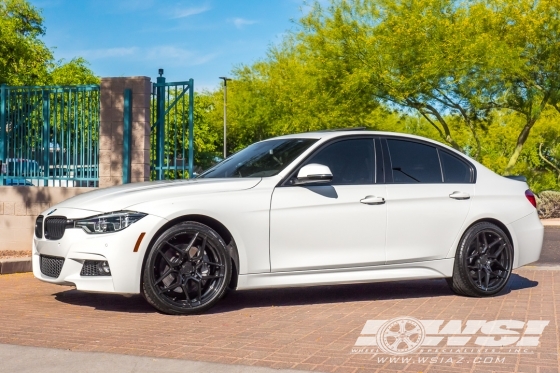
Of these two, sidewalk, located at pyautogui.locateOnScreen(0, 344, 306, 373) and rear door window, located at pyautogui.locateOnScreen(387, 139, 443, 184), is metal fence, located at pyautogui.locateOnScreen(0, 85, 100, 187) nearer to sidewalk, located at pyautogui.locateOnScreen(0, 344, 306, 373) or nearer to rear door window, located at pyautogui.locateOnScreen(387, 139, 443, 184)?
rear door window, located at pyautogui.locateOnScreen(387, 139, 443, 184)

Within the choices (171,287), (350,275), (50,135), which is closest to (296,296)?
(350,275)

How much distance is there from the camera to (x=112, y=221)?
746cm

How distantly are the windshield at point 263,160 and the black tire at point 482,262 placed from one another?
194 cm

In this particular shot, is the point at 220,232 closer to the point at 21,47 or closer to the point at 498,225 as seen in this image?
the point at 498,225

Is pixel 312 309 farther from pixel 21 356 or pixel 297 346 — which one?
pixel 21 356

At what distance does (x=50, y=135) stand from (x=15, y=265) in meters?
3.24

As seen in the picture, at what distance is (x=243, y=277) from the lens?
779 cm

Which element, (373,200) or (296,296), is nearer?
(373,200)

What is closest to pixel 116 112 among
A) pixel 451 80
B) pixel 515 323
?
pixel 515 323

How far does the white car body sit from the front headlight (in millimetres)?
46

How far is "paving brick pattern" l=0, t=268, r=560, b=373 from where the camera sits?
18.9 feet

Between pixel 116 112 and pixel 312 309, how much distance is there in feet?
22.4

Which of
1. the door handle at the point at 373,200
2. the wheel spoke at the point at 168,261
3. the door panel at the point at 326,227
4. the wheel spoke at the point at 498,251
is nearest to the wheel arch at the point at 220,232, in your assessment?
the wheel spoke at the point at 168,261

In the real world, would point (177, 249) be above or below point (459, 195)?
below
